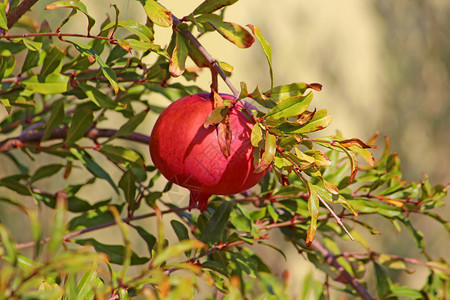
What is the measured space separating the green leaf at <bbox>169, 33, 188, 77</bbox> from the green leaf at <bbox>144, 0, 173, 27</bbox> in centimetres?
2

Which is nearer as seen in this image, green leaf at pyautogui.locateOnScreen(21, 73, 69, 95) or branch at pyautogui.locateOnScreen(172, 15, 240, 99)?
branch at pyautogui.locateOnScreen(172, 15, 240, 99)

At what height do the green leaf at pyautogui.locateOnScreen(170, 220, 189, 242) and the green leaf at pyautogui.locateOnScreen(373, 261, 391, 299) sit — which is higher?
the green leaf at pyautogui.locateOnScreen(373, 261, 391, 299)

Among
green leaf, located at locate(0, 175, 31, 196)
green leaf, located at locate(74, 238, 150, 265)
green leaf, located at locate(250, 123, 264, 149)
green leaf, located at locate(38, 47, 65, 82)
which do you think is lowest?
green leaf, located at locate(0, 175, 31, 196)

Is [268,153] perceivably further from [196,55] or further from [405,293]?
[405,293]

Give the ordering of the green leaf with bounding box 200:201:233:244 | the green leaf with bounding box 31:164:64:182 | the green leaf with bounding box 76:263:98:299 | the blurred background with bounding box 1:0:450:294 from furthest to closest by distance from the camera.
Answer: the blurred background with bounding box 1:0:450:294 < the green leaf with bounding box 31:164:64:182 < the green leaf with bounding box 200:201:233:244 < the green leaf with bounding box 76:263:98:299

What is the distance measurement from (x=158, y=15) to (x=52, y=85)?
7.0 inches

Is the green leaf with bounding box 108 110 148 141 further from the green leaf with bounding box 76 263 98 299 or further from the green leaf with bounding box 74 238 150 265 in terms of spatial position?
the green leaf with bounding box 76 263 98 299

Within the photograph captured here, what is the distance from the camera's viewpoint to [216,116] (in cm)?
39

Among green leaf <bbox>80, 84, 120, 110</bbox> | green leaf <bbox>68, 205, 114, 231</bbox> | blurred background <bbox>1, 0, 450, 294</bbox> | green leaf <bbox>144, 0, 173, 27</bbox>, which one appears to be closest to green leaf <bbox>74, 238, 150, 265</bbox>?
green leaf <bbox>68, 205, 114, 231</bbox>

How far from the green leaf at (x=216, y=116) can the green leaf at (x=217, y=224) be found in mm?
148

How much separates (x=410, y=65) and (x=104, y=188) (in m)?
1.39

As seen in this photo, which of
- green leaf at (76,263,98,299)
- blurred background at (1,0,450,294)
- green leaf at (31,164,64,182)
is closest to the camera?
green leaf at (76,263,98,299)

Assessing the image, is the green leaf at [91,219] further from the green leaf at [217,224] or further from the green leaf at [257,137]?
the green leaf at [257,137]

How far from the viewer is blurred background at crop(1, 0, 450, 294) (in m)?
1.73
